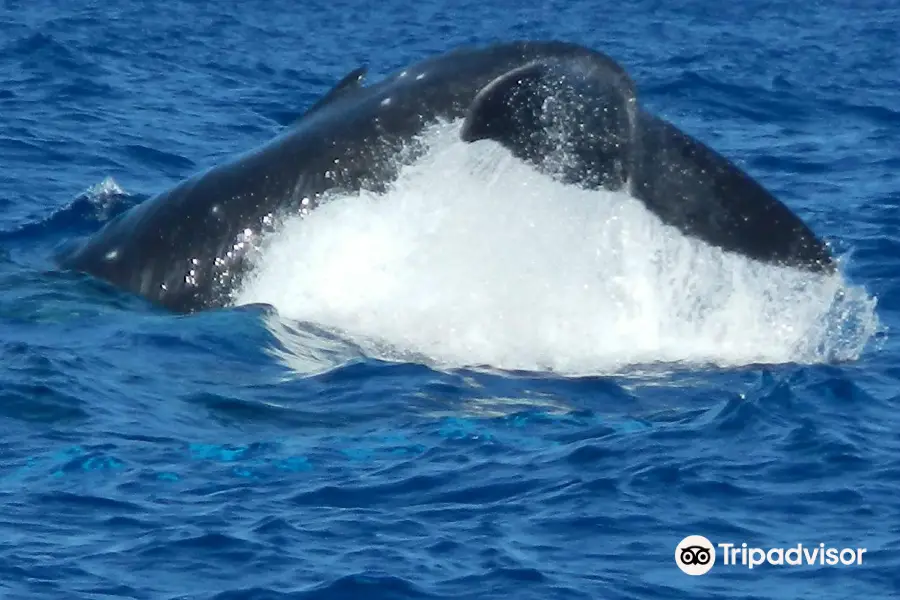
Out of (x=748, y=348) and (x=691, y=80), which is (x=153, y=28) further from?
(x=748, y=348)

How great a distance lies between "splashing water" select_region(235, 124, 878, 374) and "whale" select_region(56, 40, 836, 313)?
0.82ft

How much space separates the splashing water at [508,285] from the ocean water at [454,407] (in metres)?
0.03

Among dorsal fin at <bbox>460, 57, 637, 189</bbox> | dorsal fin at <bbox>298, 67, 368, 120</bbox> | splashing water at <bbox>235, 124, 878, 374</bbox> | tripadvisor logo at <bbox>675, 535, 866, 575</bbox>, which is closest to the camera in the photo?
tripadvisor logo at <bbox>675, 535, 866, 575</bbox>

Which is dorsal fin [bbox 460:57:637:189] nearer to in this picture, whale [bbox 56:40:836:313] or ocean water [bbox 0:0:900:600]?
whale [bbox 56:40:836:313]

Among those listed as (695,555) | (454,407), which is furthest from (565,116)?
(695,555)

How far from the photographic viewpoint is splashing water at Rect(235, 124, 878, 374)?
14750 mm

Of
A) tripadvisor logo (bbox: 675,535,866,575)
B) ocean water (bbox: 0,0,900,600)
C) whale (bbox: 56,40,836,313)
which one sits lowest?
tripadvisor logo (bbox: 675,535,866,575)

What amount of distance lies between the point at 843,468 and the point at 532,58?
165 inches

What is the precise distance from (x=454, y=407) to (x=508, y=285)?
2217 mm

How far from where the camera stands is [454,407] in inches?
532

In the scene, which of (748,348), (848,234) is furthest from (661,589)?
(848,234)

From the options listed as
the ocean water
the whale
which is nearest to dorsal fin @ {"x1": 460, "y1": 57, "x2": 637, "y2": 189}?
the whale

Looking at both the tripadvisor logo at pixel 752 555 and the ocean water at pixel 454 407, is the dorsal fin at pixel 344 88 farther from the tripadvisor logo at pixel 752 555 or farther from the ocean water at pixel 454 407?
the tripadvisor logo at pixel 752 555

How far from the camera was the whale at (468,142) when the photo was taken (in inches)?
542
